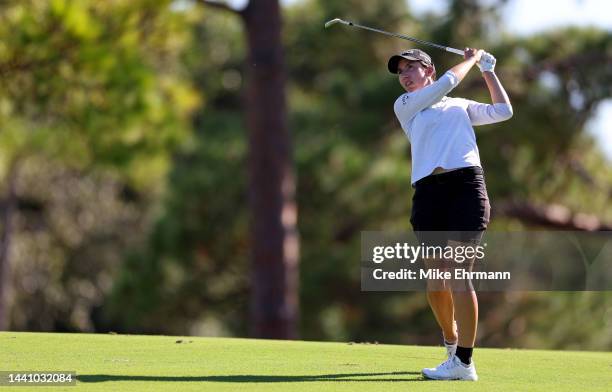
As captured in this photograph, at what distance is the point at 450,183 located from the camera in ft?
18.7

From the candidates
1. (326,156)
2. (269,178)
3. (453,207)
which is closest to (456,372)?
(453,207)

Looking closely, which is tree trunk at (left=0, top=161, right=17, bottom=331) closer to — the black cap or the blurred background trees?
the blurred background trees

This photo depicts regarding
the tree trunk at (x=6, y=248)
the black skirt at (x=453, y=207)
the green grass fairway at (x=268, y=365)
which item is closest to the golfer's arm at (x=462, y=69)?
the black skirt at (x=453, y=207)

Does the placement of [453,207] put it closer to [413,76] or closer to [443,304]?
[443,304]

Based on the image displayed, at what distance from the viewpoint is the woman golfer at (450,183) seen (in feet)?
18.6

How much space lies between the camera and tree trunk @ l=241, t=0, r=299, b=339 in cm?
1387

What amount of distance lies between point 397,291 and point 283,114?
25.7 ft

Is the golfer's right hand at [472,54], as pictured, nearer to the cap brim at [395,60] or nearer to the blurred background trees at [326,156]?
the cap brim at [395,60]

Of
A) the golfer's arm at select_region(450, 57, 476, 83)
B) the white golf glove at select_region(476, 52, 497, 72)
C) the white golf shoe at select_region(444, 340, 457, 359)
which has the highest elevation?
the white golf glove at select_region(476, 52, 497, 72)

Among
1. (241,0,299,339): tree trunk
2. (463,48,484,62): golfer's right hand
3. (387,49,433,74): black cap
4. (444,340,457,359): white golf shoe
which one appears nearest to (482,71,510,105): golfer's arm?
(463,48,484,62): golfer's right hand

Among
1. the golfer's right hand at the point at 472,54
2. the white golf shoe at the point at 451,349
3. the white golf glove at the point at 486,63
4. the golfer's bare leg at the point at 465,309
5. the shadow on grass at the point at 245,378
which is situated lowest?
the shadow on grass at the point at 245,378

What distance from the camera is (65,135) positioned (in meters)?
16.1

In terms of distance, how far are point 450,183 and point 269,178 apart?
829 centimetres

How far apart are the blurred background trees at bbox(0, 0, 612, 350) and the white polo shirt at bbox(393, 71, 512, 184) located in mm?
9246
